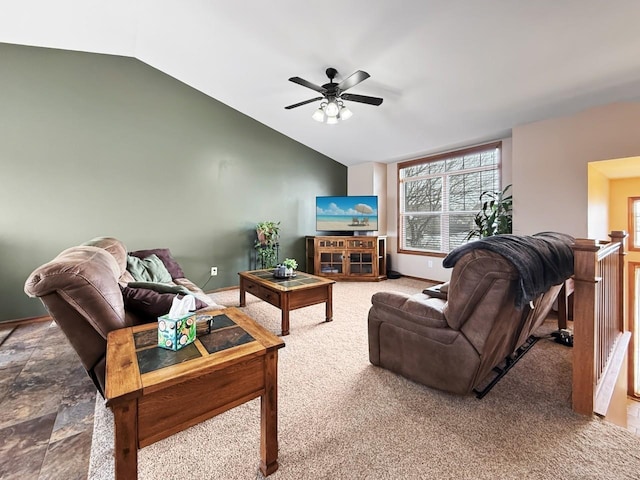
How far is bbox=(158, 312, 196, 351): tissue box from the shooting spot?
1.19 m

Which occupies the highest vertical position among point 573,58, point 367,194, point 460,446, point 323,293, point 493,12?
point 493,12


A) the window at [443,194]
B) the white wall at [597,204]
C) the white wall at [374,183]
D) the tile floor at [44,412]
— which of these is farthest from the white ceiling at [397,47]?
the tile floor at [44,412]

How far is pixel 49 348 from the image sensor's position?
2.59 m

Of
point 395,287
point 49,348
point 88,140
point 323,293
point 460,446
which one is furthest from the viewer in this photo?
point 395,287

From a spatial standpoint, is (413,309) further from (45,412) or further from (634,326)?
(634,326)

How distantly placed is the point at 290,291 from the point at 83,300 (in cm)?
171

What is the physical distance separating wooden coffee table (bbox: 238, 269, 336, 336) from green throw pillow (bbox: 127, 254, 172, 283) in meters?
0.95

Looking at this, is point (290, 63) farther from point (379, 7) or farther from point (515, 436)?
point (515, 436)

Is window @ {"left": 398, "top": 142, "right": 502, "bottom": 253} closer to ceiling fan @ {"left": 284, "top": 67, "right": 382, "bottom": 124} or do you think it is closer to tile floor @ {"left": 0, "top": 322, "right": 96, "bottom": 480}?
ceiling fan @ {"left": 284, "top": 67, "right": 382, "bottom": 124}

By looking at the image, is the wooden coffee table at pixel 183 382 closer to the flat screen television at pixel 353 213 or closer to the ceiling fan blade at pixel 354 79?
the ceiling fan blade at pixel 354 79

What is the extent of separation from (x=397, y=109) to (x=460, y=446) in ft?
12.2

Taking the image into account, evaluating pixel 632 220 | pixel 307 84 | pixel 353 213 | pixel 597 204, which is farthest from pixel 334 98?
pixel 632 220

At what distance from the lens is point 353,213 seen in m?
5.42

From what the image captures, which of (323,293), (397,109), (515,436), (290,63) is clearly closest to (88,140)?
(290,63)
